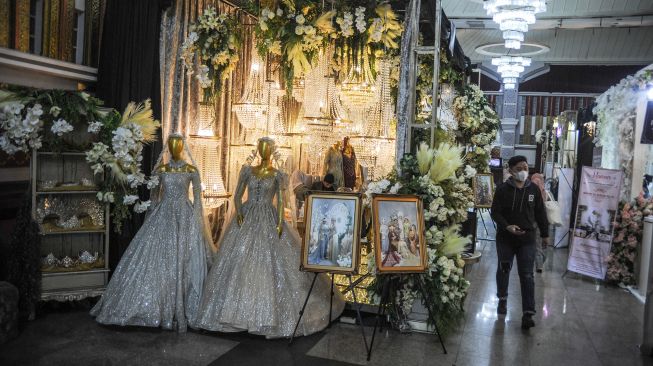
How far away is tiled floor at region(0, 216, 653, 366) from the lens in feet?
14.8

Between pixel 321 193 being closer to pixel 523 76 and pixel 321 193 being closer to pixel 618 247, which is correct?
pixel 618 247

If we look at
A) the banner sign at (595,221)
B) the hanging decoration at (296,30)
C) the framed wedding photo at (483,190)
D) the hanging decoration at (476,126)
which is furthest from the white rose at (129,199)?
the hanging decoration at (476,126)

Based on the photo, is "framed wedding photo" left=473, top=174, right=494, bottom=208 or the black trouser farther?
"framed wedding photo" left=473, top=174, right=494, bottom=208

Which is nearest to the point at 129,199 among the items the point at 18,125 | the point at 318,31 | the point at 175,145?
the point at 175,145

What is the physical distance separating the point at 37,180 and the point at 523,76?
17.0 meters

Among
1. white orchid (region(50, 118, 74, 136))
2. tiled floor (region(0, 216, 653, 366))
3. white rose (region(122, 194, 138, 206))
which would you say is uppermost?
white orchid (region(50, 118, 74, 136))

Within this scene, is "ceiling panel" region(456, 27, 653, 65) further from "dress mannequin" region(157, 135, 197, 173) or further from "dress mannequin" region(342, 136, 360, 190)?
"dress mannequin" region(157, 135, 197, 173)

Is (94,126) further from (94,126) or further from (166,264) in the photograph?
(166,264)


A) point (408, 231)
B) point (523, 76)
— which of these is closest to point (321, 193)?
point (408, 231)

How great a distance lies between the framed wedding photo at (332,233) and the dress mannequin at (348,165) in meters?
3.62

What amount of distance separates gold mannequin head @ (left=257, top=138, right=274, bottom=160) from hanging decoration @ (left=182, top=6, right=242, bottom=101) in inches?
56.1

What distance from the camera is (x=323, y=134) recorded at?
24.5 ft

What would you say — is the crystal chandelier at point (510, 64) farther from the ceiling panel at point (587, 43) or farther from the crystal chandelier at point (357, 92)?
the crystal chandelier at point (357, 92)

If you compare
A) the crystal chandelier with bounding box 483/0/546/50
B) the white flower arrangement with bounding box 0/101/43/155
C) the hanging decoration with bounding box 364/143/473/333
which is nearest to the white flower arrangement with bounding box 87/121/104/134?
the white flower arrangement with bounding box 0/101/43/155
